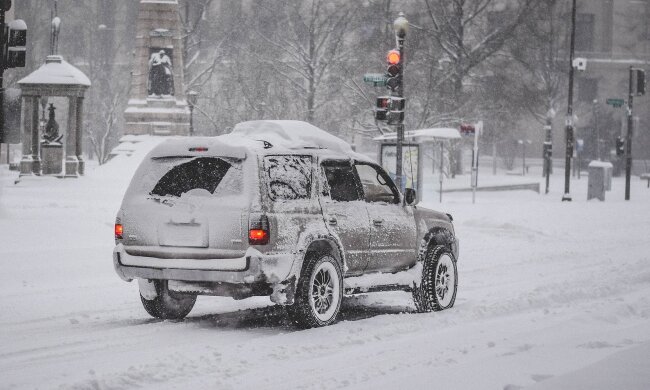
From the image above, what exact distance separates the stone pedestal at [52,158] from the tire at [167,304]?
89.2ft

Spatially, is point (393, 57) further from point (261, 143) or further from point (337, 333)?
point (337, 333)

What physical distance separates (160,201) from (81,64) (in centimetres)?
7419

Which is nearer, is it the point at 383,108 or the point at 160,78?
the point at 383,108

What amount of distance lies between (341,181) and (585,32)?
273 ft

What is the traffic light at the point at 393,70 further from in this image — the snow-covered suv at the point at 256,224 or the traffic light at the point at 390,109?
the snow-covered suv at the point at 256,224

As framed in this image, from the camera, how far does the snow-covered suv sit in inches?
380

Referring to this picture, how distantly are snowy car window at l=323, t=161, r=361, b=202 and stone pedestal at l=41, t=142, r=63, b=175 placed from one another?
27645 mm

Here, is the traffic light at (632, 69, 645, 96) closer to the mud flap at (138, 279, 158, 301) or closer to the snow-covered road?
the snow-covered road

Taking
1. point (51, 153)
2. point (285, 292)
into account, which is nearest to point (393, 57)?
point (285, 292)

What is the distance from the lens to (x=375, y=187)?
1155 centimetres

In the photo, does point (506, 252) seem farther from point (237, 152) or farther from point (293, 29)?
point (293, 29)

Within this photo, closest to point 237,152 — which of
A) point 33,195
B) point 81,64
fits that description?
point 33,195

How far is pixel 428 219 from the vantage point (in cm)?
1211

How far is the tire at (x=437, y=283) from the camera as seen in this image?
38.4ft
